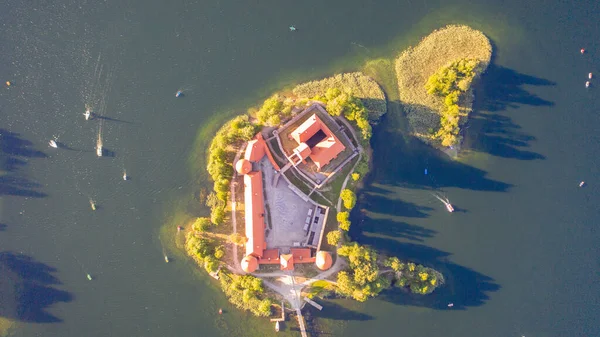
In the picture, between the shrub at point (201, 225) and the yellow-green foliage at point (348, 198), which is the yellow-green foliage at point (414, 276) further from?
the shrub at point (201, 225)

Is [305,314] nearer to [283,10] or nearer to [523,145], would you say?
[523,145]

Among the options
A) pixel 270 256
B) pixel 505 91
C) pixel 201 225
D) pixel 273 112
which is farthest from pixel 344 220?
pixel 505 91

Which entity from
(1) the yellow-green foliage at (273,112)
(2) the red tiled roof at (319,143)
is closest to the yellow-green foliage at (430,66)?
(2) the red tiled roof at (319,143)

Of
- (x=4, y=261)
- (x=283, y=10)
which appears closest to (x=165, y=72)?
(x=283, y=10)

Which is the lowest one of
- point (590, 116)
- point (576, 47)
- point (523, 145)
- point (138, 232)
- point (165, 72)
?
point (138, 232)

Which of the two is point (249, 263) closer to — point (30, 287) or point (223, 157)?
point (223, 157)

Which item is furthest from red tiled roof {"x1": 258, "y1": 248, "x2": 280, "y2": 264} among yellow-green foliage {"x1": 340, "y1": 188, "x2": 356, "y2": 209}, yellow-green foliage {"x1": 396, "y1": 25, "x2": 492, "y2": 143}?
yellow-green foliage {"x1": 396, "y1": 25, "x2": 492, "y2": 143}

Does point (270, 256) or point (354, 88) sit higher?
point (354, 88)
